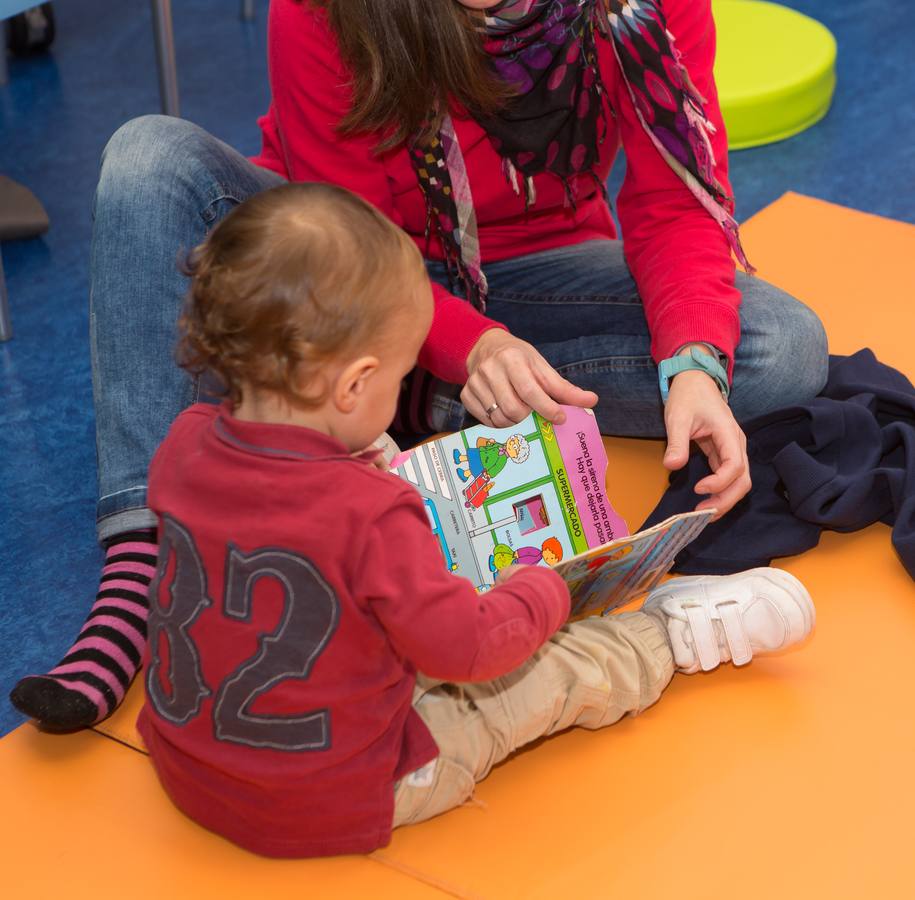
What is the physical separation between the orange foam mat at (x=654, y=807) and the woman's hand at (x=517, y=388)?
305mm

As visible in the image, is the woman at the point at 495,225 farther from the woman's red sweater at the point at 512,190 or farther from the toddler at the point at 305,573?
the toddler at the point at 305,573

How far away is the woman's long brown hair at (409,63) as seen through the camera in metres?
1.28

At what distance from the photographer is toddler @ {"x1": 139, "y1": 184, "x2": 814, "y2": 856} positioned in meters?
0.94

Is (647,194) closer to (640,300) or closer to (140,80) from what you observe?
(640,300)

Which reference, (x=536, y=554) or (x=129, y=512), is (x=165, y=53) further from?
(x=536, y=554)

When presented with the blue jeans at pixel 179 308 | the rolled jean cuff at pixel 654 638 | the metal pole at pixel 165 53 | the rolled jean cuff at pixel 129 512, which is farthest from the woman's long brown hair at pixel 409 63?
the metal pole at pixel 165 53

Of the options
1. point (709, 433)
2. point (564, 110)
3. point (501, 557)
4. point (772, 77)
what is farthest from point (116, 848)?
point (772, 77)

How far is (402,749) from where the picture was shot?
1059 millimetres

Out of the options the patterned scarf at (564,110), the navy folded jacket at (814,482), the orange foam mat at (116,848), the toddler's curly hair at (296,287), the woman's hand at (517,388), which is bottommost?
the navy folded jacket at (814,482)

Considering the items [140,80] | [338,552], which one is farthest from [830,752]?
[140,80]

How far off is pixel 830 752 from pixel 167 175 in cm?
88

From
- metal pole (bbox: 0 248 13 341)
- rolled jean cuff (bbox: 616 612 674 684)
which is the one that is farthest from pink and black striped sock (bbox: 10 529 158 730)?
metal pole (bbox: 0 248 13 341)

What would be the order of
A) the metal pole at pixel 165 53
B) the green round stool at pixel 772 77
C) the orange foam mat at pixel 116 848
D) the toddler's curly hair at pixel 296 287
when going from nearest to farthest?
the toddler's curly hair at pixel 296 287
the orange foam mat at pixel 116 848
the metal pole at pixel 165 53
the green round stool at pixel 772 77

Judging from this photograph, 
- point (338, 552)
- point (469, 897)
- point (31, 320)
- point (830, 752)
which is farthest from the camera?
point (31, 320)
